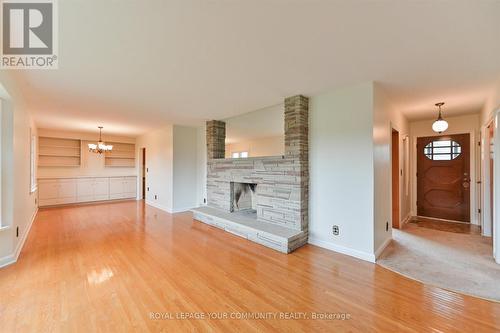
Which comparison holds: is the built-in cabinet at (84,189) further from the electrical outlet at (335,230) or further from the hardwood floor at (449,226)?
the hardwood floor at (449,226)

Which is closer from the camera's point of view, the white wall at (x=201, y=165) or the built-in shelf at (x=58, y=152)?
the white wall at (x=201, y=165)

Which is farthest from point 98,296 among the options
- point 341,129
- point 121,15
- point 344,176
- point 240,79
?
point 341,129

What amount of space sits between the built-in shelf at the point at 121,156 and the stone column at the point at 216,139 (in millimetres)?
4797

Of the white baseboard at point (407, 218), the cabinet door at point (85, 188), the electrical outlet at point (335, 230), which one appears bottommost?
the white baseboard at point (407, 218)

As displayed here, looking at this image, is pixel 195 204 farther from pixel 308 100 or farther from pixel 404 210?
pixel 404 210

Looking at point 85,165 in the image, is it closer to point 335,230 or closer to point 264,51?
point 264,51

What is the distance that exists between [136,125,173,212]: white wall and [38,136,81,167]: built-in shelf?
7.35 feet

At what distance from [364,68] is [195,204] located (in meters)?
5.44

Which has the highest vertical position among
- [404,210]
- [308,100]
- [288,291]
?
[308,100]

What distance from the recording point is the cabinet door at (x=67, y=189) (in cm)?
671

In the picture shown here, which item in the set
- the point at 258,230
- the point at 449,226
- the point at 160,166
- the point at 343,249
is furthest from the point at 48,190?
the point at 449,226

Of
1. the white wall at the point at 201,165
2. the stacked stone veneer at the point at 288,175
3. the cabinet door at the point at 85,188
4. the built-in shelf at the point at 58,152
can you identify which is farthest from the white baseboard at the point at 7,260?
the built-in shelf at the point at 58,152

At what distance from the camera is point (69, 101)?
3.73 meters

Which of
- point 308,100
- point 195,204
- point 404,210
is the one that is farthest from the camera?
point 195,204
